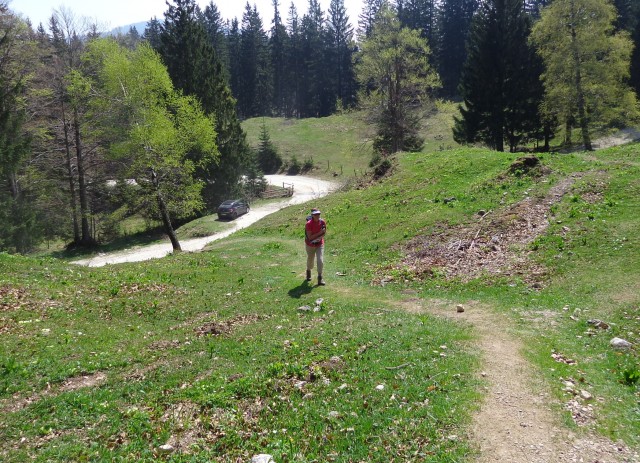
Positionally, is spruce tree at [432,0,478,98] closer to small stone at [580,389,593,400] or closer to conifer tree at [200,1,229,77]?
conifer tree at [200,1,229,77]

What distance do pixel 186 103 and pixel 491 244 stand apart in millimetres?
21641

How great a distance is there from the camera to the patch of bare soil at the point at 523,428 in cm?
587

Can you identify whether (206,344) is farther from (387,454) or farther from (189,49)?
(189,49)

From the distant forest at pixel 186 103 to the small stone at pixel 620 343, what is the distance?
81.0ft

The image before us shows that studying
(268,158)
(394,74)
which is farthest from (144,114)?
(268,158)

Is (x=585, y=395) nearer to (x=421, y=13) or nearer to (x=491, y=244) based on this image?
(x=491, y=244)

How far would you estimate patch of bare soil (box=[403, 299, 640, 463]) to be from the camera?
5867mm

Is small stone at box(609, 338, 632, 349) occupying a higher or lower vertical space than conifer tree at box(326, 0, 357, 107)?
lower

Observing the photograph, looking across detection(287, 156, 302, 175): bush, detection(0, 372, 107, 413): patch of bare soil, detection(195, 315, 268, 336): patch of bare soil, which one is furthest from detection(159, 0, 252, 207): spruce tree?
detection(0, 372, 107, 413): patch of bare soil

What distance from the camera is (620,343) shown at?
870 cm

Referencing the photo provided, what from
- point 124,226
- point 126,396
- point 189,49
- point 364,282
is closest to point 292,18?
point 189,49

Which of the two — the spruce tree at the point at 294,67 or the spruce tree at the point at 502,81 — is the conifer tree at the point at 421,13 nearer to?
the spruce tree at the point at 294,67

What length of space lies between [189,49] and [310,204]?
2365 centimetres

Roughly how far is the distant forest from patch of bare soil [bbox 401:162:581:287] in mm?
17621
